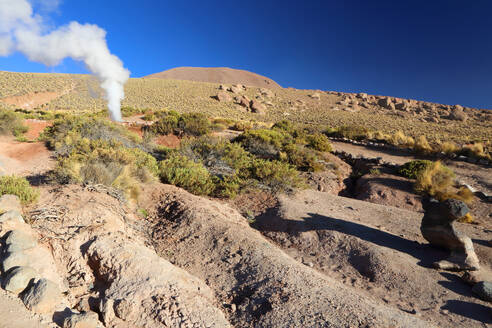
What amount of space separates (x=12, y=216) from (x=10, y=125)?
11875mm

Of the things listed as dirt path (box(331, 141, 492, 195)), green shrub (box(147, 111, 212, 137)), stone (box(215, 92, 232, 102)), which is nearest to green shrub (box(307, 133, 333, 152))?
dirt path (box(331, 141, 492, 195))

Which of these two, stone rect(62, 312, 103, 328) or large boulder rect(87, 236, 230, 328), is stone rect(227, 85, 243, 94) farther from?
stone rect(62, 312, 103, 328)

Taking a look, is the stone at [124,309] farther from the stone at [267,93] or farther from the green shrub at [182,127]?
the stone at [267,93]

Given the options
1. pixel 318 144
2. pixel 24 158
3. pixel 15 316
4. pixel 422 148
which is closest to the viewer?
pixel 15 316

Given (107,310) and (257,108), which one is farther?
(257,108)

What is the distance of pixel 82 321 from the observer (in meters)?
2.20

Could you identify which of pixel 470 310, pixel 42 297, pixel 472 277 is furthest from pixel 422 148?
pixel 42 297

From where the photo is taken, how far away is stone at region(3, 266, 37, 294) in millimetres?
2333

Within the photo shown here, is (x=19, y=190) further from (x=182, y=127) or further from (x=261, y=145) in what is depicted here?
(x=182, y=127)

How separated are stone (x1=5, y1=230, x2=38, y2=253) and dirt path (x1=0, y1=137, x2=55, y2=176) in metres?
4.31

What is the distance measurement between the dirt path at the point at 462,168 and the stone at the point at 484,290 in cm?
710

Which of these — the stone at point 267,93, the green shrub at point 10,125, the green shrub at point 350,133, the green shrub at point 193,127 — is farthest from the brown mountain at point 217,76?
the green shrub at point 10,125

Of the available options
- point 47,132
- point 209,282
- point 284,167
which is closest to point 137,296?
point 209,282

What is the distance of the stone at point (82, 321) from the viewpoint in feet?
7.11
